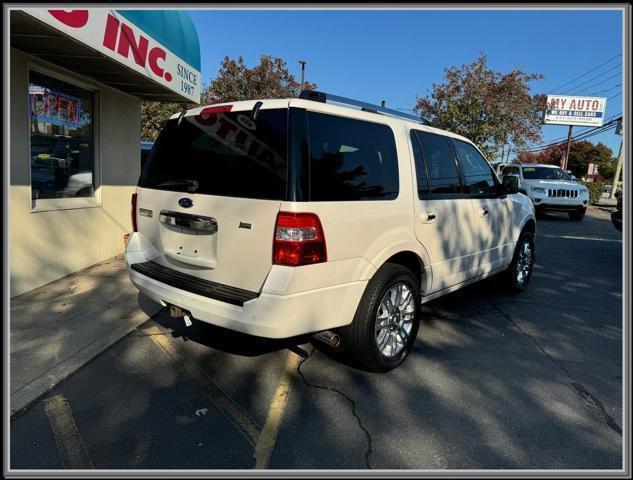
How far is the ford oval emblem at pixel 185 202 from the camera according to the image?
334 centimetres

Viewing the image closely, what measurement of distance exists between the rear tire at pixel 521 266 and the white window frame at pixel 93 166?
19.2ft

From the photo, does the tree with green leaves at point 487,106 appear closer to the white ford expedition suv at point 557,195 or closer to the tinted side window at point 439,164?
the white ford expedition suv at point 557,195

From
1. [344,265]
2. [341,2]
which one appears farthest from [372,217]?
[341,2]

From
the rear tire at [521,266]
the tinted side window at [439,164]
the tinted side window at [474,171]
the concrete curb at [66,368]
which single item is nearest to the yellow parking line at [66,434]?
the concrete curb at [66,368]

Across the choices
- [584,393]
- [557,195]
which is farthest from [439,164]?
[557,195]

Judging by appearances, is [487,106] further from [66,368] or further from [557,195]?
[66,368]

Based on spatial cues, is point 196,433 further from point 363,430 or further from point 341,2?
point 341,2

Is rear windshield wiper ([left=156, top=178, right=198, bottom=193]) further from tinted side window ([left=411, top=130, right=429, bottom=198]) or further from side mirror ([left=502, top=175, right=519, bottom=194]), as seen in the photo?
side mirror ([left=502, top=175, right=519, bottom=194])

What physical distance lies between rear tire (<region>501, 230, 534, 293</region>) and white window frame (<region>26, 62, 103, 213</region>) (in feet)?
19.2

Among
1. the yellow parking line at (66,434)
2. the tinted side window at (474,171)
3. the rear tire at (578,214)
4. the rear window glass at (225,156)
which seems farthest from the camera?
the rear tire at (578,214)

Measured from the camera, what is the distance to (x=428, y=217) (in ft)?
12.9

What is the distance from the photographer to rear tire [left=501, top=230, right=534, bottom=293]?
19.4ft

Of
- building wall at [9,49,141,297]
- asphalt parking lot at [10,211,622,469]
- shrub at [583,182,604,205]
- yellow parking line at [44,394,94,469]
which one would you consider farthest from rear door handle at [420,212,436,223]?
shrub at [583,182,604,205]

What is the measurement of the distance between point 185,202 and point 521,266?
468 cm
